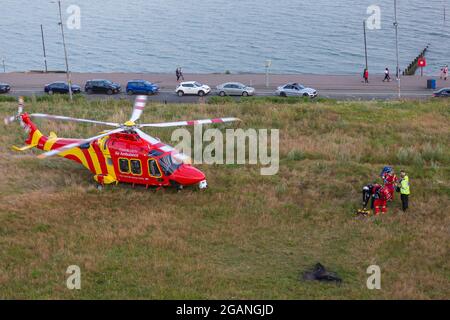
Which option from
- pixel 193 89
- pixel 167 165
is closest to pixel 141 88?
pixel 193 89

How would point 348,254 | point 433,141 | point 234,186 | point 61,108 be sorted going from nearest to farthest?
point 348,254
point 234,186
point 433,141
point 61,108

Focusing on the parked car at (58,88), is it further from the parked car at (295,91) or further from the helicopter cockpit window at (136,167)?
the helicopter cockpit window at (136,167)

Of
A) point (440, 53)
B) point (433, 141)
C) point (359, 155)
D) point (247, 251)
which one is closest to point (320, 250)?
point (247, 251)

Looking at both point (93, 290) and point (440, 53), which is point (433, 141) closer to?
point (93, 290)

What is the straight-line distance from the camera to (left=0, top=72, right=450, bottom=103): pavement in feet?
162

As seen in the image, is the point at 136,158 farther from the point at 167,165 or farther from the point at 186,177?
the point at 186,177

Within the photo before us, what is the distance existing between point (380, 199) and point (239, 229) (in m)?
5.64

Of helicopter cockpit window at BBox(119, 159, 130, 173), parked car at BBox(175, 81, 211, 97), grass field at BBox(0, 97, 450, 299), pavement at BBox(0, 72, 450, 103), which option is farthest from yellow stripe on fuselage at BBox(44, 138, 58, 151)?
parked car at BBox(175, 81, 211, 97)
